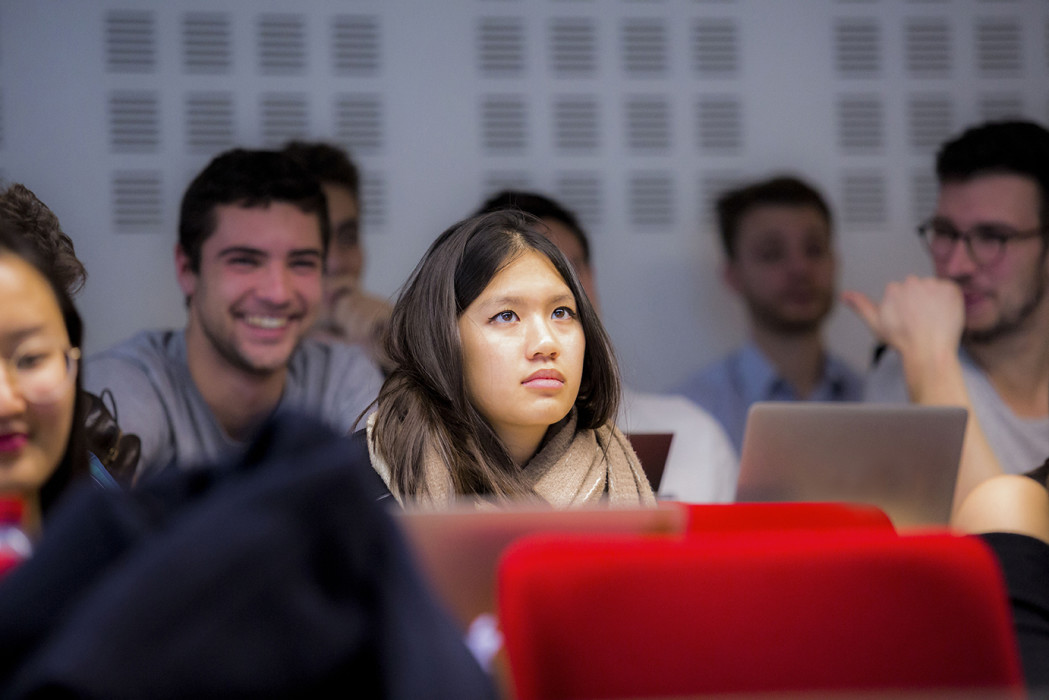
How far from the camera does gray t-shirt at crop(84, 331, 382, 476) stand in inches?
102

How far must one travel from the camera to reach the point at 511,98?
3432 millimetres

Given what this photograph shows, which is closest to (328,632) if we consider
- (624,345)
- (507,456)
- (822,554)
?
(822,554)

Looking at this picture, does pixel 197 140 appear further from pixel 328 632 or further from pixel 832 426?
pixel 328 632

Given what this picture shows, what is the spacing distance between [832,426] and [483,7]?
2106 mm

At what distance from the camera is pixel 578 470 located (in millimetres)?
1980

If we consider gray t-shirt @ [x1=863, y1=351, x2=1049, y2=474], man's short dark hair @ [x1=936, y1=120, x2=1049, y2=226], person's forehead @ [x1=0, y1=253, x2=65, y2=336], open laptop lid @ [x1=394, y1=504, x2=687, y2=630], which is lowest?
gray t-shirt @ [x1=863, y1=351, x2=1049, y2=474]

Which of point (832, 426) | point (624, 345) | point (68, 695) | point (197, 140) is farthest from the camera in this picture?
point (624, 345)

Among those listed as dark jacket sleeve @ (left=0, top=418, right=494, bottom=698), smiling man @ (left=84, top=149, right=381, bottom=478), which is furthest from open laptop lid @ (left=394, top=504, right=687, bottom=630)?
smiling man @ (left=84, top=149, right=381, bottom=478)

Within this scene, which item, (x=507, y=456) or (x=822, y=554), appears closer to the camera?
(x=822, y=554)

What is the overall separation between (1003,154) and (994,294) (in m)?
0.45

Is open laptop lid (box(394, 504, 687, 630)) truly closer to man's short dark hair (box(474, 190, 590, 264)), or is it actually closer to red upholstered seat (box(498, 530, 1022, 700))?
red upholstered seat (box(498, 530, 1022, 700))

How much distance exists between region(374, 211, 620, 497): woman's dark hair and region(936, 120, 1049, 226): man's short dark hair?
174cm

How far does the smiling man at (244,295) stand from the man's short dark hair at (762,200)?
55.0 inches

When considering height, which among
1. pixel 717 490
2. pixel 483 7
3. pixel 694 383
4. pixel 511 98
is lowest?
pixel 717 490
